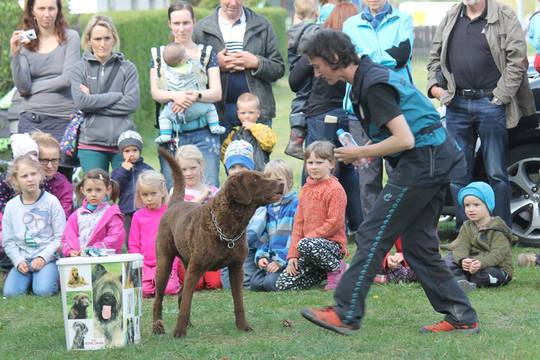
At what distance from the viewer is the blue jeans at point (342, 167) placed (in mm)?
11008

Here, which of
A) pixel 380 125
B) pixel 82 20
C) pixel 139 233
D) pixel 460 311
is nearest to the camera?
pixel 380 125

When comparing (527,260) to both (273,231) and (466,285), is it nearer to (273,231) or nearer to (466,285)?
(466,285)

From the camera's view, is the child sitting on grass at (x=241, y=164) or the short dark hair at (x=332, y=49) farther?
the child sitting on grass at (x=241, y=164)

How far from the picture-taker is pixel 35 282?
1004 centimetres

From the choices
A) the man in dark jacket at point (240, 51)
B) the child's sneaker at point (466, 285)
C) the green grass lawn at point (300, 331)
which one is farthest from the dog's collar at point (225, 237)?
the man in dark jacket at point (240, 51)

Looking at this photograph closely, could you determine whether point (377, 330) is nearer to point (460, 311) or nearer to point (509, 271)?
point (460, 311)

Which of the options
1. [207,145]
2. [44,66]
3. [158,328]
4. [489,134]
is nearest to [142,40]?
[44,66]

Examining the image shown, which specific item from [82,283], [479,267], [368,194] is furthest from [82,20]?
[82,283]

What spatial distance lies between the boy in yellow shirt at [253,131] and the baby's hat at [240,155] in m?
0.52

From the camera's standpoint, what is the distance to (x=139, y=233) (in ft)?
33.0

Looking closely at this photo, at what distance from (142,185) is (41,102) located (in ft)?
6.85

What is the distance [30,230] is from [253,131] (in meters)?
2.33

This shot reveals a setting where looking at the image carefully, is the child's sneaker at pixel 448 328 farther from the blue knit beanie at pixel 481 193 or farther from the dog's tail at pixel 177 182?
the blue knit beanie at pixel 481 193

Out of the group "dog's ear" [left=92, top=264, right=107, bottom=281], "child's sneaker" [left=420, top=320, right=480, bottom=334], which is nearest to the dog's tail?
"dog's ear" [left=92, top=264, right=107, bottom=281]
